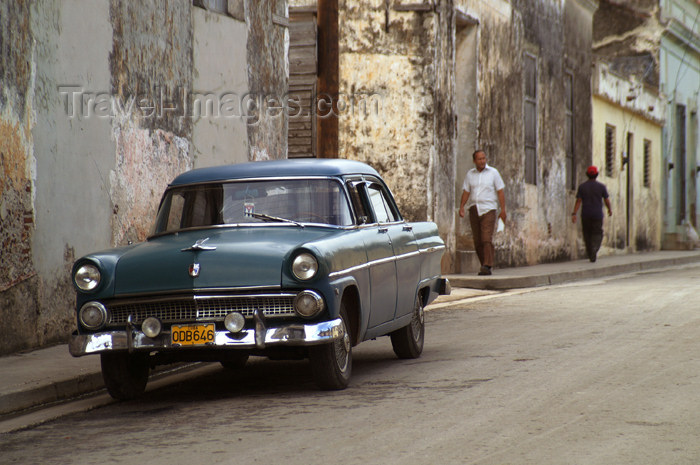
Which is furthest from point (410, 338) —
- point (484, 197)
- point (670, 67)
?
point (670, 67)

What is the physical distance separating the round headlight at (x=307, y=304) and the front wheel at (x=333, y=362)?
0.93 feet

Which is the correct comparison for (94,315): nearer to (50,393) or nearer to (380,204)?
(50,393)

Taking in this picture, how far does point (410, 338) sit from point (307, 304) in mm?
2203

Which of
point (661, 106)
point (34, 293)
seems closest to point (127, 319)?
point (34, 293)

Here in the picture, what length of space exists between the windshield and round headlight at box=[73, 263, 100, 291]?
943mm

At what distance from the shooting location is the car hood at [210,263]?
653 cm

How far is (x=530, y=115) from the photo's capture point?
72.7 feet

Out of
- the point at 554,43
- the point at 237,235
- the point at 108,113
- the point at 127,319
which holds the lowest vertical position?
the point at 127,319

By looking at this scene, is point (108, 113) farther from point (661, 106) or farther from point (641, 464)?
point (661, 106)

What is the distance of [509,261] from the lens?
20.6 m

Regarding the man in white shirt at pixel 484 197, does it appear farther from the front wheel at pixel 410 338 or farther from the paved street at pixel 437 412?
the front wheel at pixel 410 338

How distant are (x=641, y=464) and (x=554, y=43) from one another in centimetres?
1990

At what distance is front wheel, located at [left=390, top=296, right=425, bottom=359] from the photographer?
334 inches

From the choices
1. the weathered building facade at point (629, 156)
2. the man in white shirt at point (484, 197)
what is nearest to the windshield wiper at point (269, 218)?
the man in white shirt at point (484, 197)
